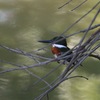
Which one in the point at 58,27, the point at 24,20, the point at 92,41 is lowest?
the point at 92,41

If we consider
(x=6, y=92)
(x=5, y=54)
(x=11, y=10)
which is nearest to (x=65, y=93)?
(x=6, y=92)

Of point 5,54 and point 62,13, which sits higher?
point 62,13

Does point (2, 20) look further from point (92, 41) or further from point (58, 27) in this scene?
point (92, 41)

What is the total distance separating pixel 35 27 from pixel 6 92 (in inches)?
52.6

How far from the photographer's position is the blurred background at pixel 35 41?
10.2 ft

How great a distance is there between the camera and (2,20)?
4.24m

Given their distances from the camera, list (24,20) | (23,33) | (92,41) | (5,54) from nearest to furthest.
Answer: (92,41) → (5,54) → (23,33) → (24,20)

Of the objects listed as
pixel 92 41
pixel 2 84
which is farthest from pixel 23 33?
pixel 92 41

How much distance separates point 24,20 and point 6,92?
4.80ft

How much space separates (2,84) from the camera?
316 cm

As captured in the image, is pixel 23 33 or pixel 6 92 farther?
pixel 23 33

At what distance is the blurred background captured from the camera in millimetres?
3121

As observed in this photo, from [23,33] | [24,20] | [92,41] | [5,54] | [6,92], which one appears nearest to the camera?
[92,41]

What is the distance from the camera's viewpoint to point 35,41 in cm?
390
